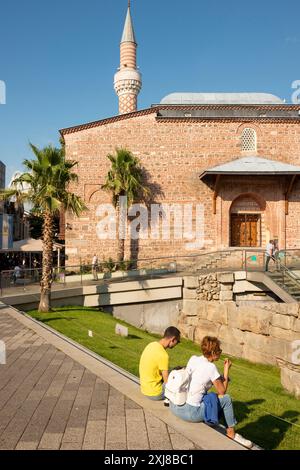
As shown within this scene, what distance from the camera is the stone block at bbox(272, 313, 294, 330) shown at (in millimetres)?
12485

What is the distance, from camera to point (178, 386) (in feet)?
16.2

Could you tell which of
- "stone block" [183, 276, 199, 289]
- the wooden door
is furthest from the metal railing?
the wooden door

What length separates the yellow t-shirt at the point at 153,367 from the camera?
5418 mm

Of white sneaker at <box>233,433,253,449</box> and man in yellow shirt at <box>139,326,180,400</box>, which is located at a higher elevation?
man in yellow shirt at <box>139,326,180,400</box>

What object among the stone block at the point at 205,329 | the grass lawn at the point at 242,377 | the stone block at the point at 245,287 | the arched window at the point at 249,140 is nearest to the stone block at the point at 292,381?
the grass lawn at the point at 242,377

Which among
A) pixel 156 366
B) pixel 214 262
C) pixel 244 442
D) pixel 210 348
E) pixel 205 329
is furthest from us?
pixel 214 262

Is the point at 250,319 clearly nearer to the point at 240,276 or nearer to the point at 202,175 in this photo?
the point at 240,276

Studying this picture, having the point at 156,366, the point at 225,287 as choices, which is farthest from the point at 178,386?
the point at 225,287

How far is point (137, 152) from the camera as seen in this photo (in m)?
24.8

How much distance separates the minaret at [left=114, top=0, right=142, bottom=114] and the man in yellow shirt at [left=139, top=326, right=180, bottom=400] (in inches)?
1231

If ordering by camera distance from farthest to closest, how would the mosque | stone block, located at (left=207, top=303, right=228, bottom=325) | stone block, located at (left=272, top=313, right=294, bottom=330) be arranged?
the mosque → stone block, located at (left=207, top=303, right=228, bottom=325) → stone block, located at (left=272, top=313, right=294, bottom=330)

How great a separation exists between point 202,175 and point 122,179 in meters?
4.77

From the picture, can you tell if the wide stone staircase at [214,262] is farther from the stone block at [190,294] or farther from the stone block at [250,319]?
the stone block at [250,319]

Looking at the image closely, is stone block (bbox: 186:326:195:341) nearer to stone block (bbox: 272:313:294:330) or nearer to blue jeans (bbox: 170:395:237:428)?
stone block (bbox: 272:313:294:330)
